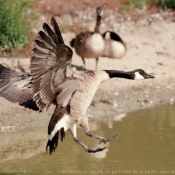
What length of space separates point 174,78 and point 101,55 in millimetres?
1467

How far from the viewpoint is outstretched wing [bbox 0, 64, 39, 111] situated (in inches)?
294

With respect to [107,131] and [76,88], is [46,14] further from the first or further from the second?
[76,88]

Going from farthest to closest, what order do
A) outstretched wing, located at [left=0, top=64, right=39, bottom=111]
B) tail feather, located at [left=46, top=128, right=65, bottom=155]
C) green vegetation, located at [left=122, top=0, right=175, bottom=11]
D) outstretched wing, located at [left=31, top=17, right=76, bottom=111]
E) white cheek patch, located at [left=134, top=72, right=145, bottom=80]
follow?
1. green vegetation, located at [left=122, top=0, right=175, bottom=11]
2. white cheek patch, located at [left=134, top=72, right=145, bottom=80]
3. outstretched wing, located at [left=0, top=64, right=39, bottom=111]
4. tail feather, located at [left=46, top=128, right=65, bottom=155]
5. outstretched wing, located at [left=31, top=17, right=76, bottom=111]

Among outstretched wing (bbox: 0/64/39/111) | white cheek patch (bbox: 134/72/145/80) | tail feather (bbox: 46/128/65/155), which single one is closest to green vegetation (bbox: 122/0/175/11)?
white cheek patch (bbox: 134/72/145/80)

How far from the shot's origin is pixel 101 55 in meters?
12.0

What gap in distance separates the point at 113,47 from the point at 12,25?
200 cm

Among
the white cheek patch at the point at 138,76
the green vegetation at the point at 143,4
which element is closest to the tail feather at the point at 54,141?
the white cheek patch at the point at 138,76

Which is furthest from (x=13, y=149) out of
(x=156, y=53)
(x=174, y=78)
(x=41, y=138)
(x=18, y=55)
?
(x=156, y=53)

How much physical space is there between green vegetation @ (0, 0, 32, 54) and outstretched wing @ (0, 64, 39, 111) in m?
3.87

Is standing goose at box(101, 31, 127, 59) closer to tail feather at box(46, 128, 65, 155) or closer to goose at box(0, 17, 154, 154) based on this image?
goose at box(0, 17, 154, 154)

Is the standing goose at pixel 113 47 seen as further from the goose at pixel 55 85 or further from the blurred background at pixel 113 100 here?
the goose at pixel 55 85

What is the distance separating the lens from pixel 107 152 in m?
8.14

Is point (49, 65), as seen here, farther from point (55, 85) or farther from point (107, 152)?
point (107, 152)

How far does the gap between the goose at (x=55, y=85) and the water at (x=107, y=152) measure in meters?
0.49
